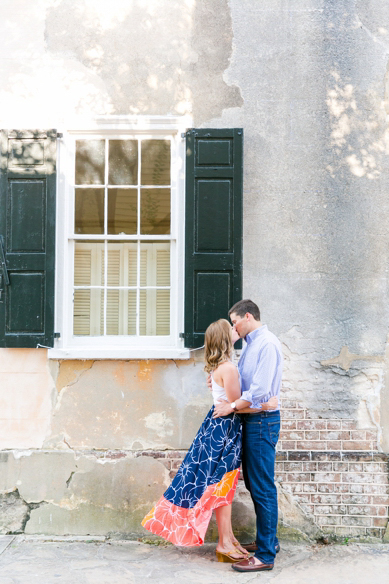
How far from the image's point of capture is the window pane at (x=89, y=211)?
191 inches

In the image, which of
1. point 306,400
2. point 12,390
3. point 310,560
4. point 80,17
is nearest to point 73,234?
point 12,390

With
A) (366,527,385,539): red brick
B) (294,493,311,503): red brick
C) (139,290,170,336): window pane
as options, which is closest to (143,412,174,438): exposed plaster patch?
(139,290,170,336): window pane

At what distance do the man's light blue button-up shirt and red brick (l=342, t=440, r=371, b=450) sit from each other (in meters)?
0.99

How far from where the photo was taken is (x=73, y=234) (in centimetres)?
480

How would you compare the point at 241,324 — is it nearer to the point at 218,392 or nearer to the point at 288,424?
the point at 218,392

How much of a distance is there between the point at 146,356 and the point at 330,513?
1.90 metres

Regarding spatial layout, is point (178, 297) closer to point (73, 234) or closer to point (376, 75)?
point (73, 234)

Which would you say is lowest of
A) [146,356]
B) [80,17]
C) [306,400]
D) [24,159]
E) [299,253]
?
[306,400]

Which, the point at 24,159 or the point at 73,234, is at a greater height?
the point at 24,159

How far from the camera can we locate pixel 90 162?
488 centimetres

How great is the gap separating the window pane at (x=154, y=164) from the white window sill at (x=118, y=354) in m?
1.43

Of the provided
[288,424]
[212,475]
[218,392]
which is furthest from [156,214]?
[212,475]

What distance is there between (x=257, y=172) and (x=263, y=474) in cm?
237

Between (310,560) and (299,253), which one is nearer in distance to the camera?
(310,560)
